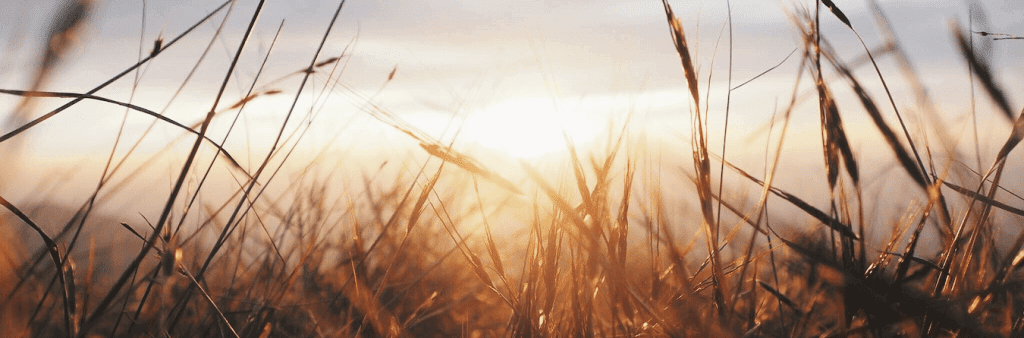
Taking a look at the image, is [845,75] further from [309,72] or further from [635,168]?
[309,72]

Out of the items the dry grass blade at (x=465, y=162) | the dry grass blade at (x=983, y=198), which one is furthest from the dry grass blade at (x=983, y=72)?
the dry grass blade at (x=465, y=162)

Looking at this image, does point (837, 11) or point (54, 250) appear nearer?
point (54, 250)

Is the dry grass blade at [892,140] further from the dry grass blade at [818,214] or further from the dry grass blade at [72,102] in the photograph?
the dry grass blade at [72,102]

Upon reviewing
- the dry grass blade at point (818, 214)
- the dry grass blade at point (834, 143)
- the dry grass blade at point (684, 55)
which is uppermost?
the dry grass blade at point (684, 55)

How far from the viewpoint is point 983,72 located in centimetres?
66

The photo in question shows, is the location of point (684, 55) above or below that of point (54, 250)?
above

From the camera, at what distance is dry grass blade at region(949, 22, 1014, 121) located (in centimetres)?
64

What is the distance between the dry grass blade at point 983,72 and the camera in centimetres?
64

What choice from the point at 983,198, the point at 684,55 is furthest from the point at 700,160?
the point at 983,198

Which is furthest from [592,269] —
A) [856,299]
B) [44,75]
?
[44,75]

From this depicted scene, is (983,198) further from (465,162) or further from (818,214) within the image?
(465,162)

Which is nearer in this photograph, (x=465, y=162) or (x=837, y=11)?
(x=465, y=162)

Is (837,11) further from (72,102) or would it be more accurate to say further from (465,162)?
(72,102)

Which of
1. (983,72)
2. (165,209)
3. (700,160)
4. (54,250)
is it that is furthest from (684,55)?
(54,250)
